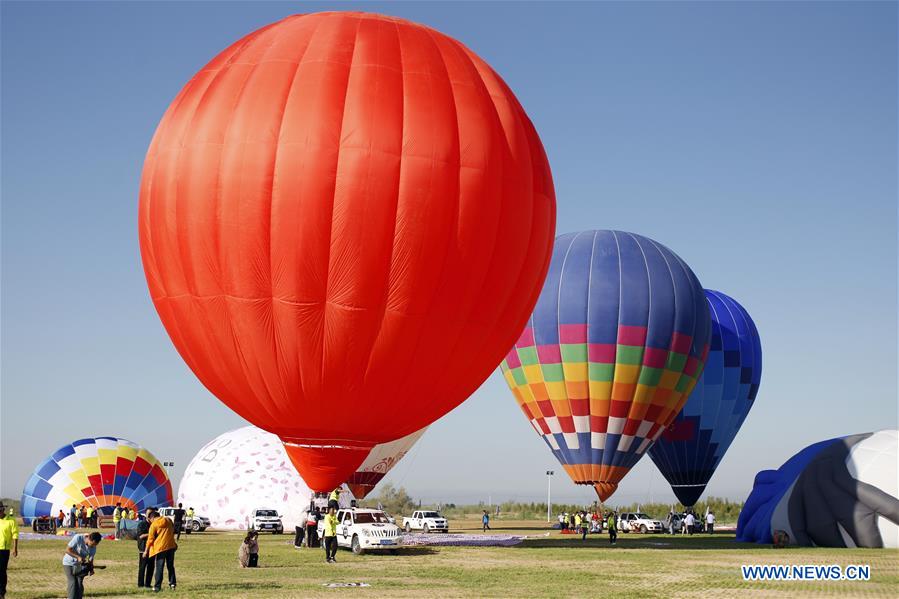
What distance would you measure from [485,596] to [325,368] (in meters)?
6.22

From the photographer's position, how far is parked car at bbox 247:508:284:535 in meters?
Result: 41.7

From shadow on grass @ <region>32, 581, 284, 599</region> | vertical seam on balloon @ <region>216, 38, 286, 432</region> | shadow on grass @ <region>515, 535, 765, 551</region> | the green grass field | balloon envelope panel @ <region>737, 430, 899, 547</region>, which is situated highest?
vertical seam on balloon @ <region>216, 38, 286, 432</region>

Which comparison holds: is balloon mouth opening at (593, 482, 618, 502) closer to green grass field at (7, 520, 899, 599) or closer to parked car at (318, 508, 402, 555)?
green grass field at (7, 520, 899, 599)

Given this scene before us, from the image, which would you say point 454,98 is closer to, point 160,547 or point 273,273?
point 273,273

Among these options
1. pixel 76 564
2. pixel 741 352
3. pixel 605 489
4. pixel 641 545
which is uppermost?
pixel 741 352

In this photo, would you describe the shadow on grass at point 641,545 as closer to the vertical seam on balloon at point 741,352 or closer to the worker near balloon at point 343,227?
the worker near balloon at point 343,227

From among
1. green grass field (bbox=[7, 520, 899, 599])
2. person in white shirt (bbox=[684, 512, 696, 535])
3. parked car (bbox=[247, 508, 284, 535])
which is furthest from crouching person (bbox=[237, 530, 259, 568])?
person in white shirt (bbox=[684, 512, 696, 535])

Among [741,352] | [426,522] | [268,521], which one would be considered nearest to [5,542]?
[268,521]

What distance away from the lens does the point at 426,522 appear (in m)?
43.4

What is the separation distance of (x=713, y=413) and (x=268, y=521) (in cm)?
2162

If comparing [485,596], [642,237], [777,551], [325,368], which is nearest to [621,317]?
[642,237]

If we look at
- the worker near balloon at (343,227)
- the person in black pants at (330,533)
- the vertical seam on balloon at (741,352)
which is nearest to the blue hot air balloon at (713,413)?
the vertical seam on balloon at (741,352)

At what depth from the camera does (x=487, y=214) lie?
21.8 metres

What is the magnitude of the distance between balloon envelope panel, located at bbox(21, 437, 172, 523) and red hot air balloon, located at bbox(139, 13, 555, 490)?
25951 mm
